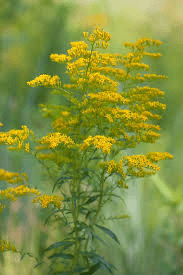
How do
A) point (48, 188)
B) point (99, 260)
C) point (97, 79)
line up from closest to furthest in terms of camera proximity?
1. point (97, 79)
2. point (99, 260)
3. point (48, 188)

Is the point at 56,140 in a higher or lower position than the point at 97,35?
lower

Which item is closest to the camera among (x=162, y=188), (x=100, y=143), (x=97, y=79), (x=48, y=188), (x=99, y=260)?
(x=100, y=143)

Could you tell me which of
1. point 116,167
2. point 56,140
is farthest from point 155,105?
point 56,140

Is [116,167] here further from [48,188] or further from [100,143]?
[48,188]

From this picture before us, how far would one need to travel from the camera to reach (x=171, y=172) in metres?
3.63

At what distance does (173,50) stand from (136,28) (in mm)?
642

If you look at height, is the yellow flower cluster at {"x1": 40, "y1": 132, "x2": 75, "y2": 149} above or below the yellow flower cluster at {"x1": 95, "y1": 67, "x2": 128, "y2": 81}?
below

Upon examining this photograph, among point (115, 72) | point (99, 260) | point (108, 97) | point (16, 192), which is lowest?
point (99, 260)

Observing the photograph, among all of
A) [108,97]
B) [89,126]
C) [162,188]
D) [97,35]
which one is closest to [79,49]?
[97,35]

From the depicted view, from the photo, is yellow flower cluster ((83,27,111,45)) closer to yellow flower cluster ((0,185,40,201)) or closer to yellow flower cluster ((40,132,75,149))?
yellow flower cluster ((40,132,75,149))

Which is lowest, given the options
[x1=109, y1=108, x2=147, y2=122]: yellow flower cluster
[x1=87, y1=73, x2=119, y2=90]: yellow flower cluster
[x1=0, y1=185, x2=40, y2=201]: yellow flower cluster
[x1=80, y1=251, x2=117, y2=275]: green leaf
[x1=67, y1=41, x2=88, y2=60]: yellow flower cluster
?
[x1=80, y1=251, x2=117, y2=275]: green leaf

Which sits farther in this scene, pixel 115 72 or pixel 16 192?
pixel 115 72

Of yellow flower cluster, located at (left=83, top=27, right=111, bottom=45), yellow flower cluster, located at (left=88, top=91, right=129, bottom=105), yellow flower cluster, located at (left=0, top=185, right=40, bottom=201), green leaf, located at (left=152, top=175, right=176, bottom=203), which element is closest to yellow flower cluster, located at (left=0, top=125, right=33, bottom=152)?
yellow flower cluster, located at (left=0, top=185, right=40, bottom=201)

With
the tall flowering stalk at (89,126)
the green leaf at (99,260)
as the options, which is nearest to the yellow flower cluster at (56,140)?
the tall flowering stalk at (89,126)
